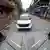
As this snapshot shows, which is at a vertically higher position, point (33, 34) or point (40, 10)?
point (40, 10)

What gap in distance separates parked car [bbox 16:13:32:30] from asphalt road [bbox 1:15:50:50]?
0.10 feet

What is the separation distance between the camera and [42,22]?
0.82 m

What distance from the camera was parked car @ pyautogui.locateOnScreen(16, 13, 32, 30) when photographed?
2.44 ft

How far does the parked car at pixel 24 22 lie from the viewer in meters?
0.75

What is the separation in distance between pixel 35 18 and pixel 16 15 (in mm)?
135

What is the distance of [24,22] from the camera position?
74 cm

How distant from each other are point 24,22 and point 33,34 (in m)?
0.11

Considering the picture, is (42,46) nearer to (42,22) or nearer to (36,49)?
(36,49)

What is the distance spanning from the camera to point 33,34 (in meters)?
0.80

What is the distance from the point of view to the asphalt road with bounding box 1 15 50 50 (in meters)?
0.76

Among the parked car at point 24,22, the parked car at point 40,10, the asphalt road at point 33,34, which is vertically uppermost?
the parked car at point 40,10

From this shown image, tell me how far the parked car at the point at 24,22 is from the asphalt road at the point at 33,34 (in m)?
0.03

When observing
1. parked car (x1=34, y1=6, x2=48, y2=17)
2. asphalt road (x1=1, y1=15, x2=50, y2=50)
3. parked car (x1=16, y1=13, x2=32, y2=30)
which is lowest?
asphalt road (x1=1, y1=15, x2=50, y2=50)

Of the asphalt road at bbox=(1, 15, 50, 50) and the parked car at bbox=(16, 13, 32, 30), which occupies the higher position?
the parked car at bbox=(16, 13, 32, 30)
